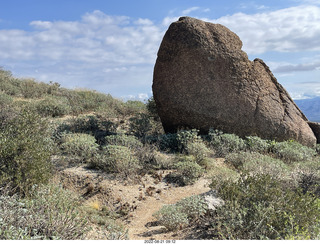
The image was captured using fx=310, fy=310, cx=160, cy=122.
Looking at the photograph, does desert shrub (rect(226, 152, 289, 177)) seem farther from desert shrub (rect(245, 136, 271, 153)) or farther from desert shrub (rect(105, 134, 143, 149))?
desert shrub (rect(105, 134, 143, 149))

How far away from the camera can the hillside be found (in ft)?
15.8

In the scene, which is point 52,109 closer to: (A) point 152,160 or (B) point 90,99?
(B) point 90,99

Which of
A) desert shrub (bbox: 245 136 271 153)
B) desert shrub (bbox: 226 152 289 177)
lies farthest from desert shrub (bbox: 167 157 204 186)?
desert shrub (bbox: 245 136 271 153)

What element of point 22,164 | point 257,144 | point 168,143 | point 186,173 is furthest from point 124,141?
point 257,144

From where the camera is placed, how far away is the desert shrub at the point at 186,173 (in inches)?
315

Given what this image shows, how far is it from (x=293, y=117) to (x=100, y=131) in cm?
753

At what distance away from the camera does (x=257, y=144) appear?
10555mm

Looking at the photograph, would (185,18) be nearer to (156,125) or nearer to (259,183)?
(156,125)

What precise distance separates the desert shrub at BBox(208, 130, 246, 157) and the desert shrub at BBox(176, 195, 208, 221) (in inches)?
171

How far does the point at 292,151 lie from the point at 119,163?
18.8 ft

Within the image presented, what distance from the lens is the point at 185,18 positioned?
38.0ft

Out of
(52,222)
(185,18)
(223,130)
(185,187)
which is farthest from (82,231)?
(185,18)
